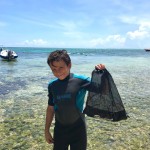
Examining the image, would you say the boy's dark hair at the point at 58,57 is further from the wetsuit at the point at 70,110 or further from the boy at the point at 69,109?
the wetsuit at the point at 70,110

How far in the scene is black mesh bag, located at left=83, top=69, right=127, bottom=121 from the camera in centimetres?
435

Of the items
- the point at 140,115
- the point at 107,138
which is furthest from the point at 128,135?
the point at 140,115

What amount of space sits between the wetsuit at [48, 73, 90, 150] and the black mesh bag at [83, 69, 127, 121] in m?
0.18

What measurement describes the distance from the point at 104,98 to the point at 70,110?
2.12 feet

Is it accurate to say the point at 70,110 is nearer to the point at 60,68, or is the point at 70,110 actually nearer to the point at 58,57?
the point at 60,68

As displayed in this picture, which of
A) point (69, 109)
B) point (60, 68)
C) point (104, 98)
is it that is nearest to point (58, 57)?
point (60, 68)

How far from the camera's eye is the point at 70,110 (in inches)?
174

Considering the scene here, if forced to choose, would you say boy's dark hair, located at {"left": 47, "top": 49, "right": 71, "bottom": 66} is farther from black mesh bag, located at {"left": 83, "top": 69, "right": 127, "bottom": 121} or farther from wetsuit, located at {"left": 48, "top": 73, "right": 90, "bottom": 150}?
black mesh bag, located at {"left": 83, "top": 69, "right": 127, "bottom": 121}

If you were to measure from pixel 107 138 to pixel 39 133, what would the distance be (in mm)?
2483

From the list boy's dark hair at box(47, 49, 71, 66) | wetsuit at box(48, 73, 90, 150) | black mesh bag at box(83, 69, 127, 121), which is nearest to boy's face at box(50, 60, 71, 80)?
boy's dark hair at box(47, 49, 71, 66)

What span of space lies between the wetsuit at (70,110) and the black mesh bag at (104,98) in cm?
18

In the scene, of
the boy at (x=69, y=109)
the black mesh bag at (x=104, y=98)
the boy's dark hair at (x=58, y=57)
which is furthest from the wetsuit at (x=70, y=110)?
the boy's dark hair at (x=58, y=57)

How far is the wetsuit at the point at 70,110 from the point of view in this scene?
4383 millimetres

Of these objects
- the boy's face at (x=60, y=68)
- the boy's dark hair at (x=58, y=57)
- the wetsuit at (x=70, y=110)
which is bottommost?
the wetsuit at (x=70, y=110)
